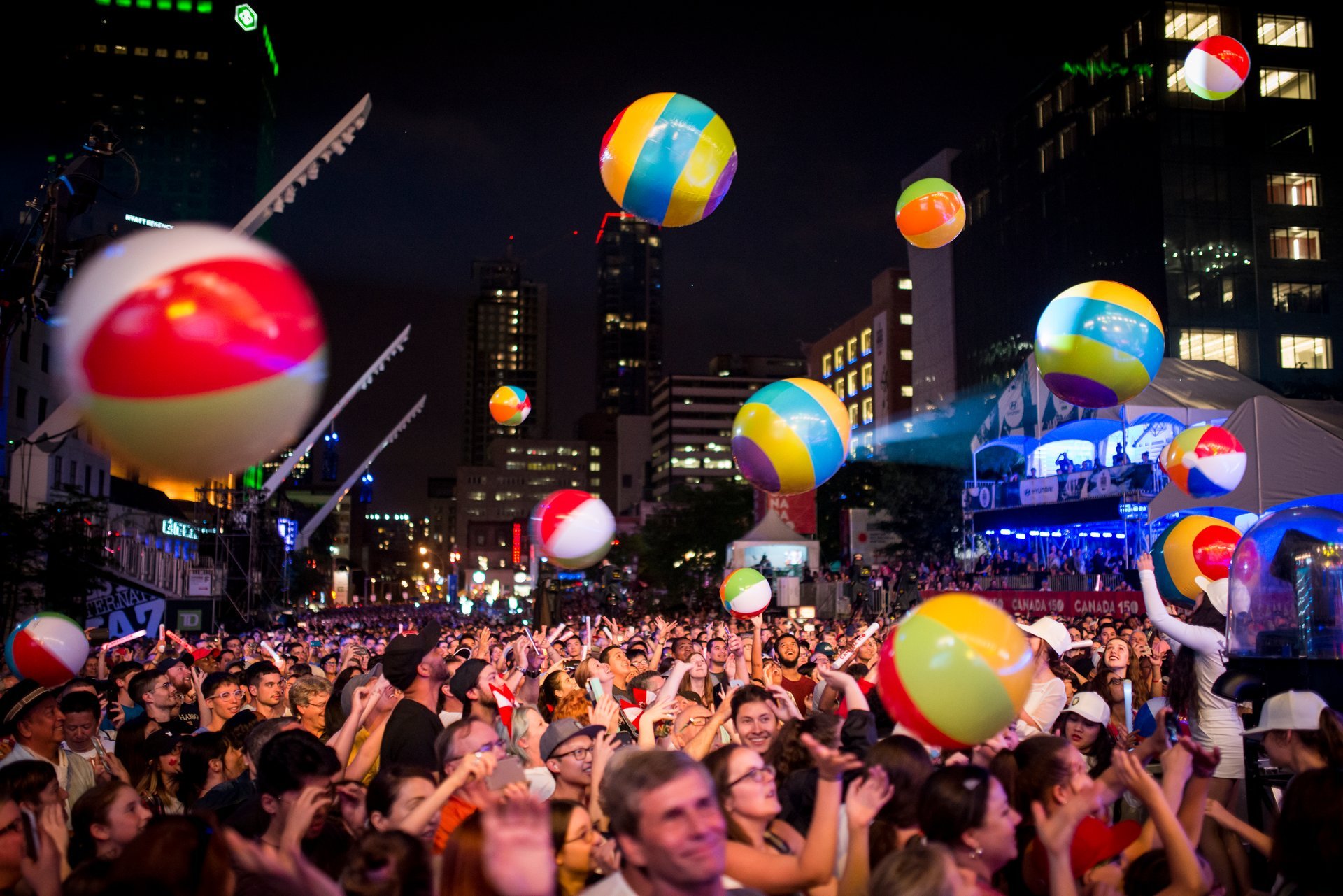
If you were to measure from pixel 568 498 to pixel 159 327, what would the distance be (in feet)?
21.1

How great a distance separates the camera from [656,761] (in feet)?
9.80

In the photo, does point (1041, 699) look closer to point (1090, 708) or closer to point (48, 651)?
point (1090, 708)

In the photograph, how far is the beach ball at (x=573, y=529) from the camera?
9648 millimetres

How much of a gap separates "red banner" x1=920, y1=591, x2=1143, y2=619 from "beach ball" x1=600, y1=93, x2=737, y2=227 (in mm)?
12504

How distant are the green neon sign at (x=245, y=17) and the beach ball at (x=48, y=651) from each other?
459ft

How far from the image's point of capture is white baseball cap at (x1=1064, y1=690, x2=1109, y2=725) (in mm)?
5977

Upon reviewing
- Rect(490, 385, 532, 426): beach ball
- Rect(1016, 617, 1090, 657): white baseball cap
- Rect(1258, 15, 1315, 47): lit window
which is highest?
Rect(1258, 15, 1315, 47): lit window

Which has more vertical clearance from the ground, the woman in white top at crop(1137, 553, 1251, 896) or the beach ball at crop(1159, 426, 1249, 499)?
the beach ball at crop(1159, 426, 1249, 499)

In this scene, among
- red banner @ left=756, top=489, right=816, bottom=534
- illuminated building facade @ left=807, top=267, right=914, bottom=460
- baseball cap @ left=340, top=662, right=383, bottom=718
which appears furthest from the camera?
illuminated building facade @ left=807, top=267, right=914, bottom=460

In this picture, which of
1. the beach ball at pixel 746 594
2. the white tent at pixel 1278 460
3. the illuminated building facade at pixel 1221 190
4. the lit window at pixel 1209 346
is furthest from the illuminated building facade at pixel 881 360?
the beach ball at pixel 746 594

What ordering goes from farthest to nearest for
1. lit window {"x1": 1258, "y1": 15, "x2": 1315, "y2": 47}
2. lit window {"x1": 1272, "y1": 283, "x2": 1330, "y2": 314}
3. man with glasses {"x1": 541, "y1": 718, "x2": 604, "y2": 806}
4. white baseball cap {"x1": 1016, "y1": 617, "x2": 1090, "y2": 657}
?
1. lit window {"x1": 1258, "y1": 15, "x2": 1315, "y2": 47}
2. lit window {"x1": 1272, "y1": 283, "x2": 1330, "y2": 314}
3. white baseball cap {"x1": 1016, "y1": 617, "x2": 1090, "y2": 657}
4. man with glasses {"x1": 541, "y1": 718, "x2": 604, "y2": 806}

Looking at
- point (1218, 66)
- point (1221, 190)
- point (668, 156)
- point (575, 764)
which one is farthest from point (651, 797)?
point (1221, 190)

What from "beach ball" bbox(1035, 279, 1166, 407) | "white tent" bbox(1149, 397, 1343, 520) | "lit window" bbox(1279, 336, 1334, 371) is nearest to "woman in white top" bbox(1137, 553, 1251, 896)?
"beach ball" bbox(1035, 279, 1166, 407)

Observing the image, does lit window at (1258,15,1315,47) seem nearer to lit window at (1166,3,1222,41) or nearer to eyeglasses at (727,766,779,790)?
lit window at (1166,3,1222,41)
